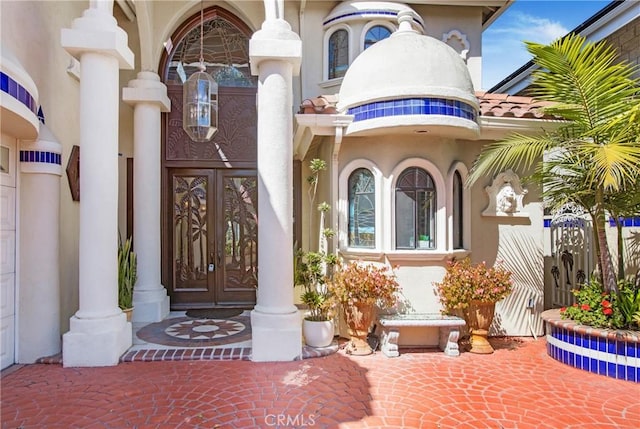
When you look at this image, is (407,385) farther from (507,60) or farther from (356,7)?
(507,60)

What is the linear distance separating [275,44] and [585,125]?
15.1 feet

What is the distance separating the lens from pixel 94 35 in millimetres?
5762

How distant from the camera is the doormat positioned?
27.6 ft

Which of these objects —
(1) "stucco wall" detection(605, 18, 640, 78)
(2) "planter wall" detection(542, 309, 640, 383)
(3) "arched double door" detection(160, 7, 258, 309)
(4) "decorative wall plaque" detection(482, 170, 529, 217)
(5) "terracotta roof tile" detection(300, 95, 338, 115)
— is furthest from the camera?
(3) "arched double door" detection(160, 7, 258, 309)

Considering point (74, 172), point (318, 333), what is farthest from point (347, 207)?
point (74, 172)

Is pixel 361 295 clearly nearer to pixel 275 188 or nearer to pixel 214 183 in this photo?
pixel 275 188

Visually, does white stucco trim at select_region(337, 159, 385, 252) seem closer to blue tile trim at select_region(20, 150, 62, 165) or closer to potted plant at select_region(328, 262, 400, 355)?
potted plant at select_region(328, 262, 400, 355)

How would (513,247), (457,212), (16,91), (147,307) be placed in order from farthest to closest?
(147,307) → (513,247) → (457,212) → (16,91)

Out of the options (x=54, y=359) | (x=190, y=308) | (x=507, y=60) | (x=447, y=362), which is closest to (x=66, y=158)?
(x=54, y=359)

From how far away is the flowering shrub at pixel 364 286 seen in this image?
20.0 feet

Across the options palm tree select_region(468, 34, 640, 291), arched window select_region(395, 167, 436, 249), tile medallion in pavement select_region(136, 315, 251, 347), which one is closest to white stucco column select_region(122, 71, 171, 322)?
tile medallion in pavement select_region(136, 315, 251, 347)

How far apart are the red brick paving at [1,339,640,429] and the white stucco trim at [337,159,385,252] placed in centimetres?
171

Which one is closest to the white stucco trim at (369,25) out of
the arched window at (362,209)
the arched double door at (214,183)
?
the arched double door at (214,183)

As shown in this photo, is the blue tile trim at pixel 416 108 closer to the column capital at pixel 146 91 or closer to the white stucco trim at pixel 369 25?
the white stucco trim at pixel 369 25
